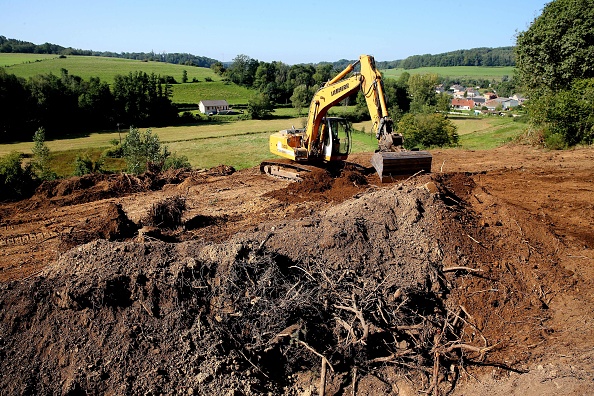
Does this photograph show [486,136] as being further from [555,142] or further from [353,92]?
[353,92]

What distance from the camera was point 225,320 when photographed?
595 centimetres

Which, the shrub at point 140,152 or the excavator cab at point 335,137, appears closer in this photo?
the excavator cab at point 335,137

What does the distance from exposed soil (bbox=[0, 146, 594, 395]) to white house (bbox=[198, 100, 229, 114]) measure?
2201 inches

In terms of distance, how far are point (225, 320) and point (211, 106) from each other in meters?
60.5

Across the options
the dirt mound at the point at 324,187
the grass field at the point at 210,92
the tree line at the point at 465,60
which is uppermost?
the tree line at the point at 465,60

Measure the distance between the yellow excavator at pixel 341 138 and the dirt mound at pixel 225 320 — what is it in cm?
381

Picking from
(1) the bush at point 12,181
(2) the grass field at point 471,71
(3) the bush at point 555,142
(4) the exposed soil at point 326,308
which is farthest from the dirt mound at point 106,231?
(2) the grass field at point 471,71

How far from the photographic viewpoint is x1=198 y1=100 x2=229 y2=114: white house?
206 ft

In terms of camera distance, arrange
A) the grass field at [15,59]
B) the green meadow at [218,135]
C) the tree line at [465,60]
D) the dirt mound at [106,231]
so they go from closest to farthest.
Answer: the dirt mound at [106,231]
the green meadow at [218,135]
the grass field at [15,59]
the tree line at [465,60]

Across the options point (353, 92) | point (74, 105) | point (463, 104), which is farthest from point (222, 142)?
point (463, 104)

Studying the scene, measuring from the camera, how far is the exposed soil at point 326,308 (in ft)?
18.1

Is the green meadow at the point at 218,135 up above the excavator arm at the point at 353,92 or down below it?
below

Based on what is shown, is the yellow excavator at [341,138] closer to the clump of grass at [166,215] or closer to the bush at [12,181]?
the clump of grass at [166,215]

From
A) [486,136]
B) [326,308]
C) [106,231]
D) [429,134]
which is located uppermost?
[429,134]
